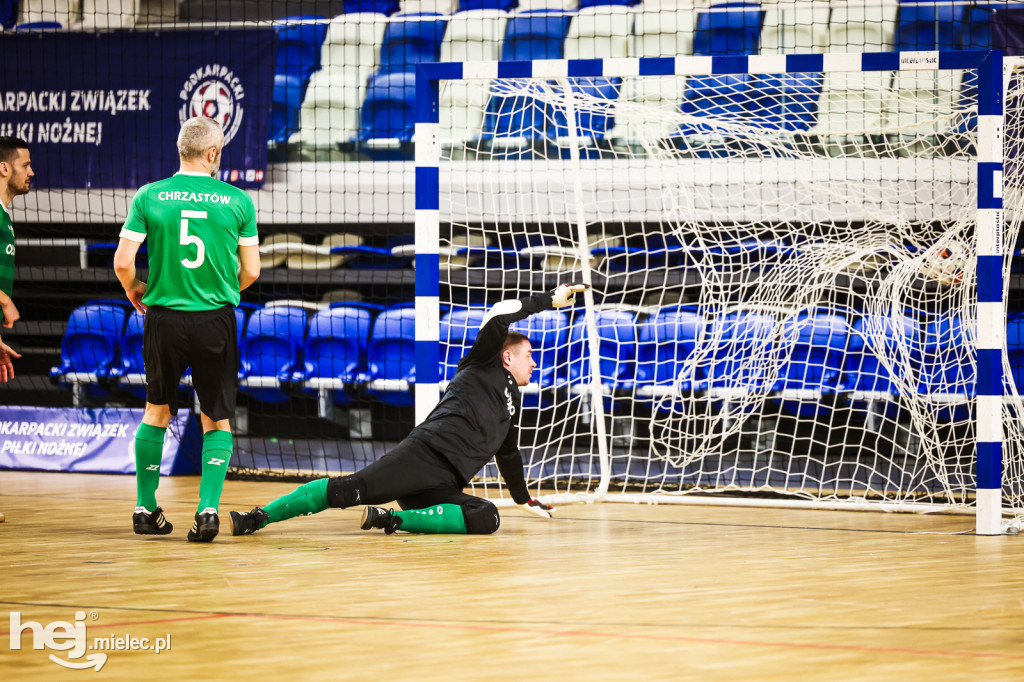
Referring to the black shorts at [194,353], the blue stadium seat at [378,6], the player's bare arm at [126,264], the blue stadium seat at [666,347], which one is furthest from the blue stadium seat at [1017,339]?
the blue stadium seat at [378,6]

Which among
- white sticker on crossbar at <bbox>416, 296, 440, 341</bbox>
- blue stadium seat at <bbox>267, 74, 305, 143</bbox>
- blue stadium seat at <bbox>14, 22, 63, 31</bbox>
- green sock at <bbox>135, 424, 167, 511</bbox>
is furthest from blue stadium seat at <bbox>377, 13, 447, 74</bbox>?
green sock at <bbox>135, 424, 167, 511</bbox>

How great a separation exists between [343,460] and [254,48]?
3824 millimetres

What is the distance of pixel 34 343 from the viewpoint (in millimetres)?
10586

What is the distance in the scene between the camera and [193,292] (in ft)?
A: 15.7

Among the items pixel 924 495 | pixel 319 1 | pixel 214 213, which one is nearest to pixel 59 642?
pixel 214 213

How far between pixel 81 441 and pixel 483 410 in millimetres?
4342

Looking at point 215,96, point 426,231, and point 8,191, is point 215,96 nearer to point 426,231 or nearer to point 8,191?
point 8,191

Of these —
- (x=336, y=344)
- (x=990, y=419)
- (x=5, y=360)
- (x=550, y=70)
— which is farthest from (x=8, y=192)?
(x=990, y=419)

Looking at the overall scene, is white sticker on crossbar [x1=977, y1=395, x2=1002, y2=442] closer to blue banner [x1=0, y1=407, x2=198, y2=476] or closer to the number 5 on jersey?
the number 5 on jersey

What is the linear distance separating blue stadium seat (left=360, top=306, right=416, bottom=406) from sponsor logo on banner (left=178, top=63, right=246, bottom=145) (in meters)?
2.29

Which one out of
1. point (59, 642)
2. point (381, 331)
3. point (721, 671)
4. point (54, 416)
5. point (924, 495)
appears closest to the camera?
point (721, 671)

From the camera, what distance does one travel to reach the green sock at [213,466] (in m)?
4.79

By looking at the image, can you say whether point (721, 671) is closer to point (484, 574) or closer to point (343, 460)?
point (484, 574)

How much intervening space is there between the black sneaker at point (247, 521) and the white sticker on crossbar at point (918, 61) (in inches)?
143
